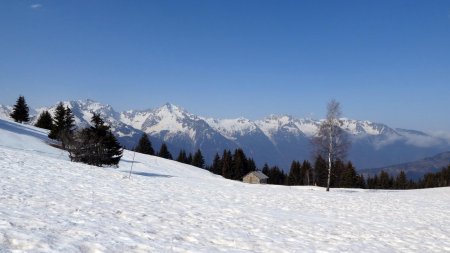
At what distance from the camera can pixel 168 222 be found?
465 inches

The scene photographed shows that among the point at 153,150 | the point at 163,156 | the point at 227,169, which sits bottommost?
the point at 227,169

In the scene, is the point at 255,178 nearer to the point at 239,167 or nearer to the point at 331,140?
the point at 239,167

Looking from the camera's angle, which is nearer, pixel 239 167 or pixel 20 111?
pixel 20 111

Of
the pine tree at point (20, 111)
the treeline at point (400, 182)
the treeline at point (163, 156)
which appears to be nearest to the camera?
the treeline at point (163, 156)

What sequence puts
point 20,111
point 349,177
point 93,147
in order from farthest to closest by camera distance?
point 349,177 → point 20,111 → point 93,147

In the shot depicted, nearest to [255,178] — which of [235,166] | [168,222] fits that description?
[235,166]

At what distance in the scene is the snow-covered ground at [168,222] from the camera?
8578 mm

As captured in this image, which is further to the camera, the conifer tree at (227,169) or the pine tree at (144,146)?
the pine tree at (144,146)

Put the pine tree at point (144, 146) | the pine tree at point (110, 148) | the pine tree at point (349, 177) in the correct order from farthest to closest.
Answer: the pine tree at point (144, 146) → the pine tree at point (349, 177) → the pine tree at point (110, 148)

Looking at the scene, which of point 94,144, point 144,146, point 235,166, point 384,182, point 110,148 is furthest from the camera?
point 384,182

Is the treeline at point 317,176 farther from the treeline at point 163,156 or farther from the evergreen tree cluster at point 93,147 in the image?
the evergreen tree cluster at point 93,147

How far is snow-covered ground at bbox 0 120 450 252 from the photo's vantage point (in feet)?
28.1

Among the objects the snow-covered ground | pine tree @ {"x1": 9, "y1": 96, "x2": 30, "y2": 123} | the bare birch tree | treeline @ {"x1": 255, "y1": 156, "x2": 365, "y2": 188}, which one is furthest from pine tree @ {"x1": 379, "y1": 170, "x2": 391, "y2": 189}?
the snow-covered ground

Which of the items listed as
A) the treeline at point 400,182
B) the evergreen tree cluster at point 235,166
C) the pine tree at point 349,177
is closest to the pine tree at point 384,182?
the treeline at point 400,182
